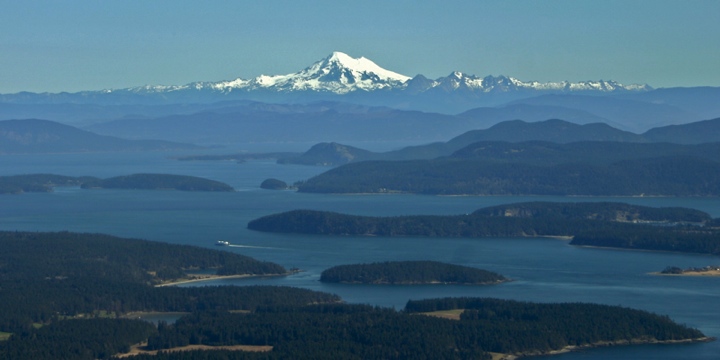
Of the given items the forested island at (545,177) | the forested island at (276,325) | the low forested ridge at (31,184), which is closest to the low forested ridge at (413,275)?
the forested island at (276,325)

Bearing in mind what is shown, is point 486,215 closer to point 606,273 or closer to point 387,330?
point 606,273

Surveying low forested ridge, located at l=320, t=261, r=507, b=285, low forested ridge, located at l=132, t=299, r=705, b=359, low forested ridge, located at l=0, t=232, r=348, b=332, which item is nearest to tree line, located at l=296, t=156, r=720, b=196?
low forested ridge, located at l=0, t=232, r=348, b=332

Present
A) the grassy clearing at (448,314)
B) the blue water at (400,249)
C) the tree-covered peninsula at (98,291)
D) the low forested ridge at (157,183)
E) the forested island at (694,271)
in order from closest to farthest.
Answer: the tree-covered peninsula at (98,291) < the grassy clearing at (448,314) < the blue water at (400,249) < the forested island at (694,271) < the low forested ridge at (157,183)

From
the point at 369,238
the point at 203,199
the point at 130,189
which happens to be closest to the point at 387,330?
the point at 369,238

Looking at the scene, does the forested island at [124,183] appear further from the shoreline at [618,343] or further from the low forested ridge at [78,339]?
the shoreline at [618,343]

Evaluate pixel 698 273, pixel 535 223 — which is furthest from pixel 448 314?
pixel 535 223

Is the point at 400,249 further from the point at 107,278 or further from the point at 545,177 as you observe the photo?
the point at 545,177
